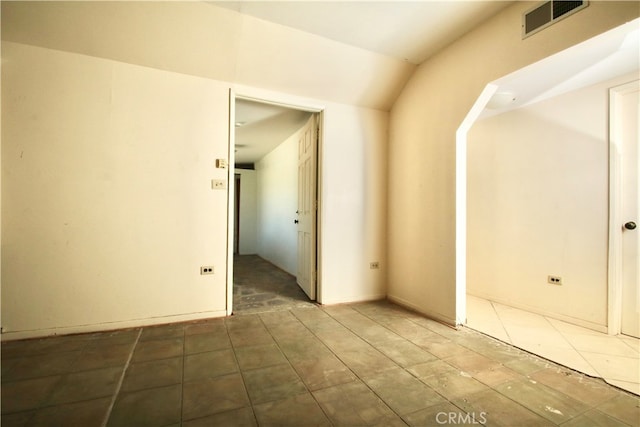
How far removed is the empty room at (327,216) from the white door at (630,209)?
14 millimetres

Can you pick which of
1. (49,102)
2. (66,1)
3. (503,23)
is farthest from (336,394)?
(66,1)

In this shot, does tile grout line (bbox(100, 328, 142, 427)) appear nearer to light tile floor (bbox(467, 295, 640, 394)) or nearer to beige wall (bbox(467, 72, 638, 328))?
light tile floor (bbox(467, 295, 640, 394))

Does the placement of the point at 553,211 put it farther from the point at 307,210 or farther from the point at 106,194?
the point at 106,194

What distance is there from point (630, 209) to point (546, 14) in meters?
1.81

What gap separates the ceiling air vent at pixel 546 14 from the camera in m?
1.75

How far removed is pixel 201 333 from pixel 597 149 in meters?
3.87

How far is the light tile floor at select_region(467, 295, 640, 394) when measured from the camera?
1.83 metres

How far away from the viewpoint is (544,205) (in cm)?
295

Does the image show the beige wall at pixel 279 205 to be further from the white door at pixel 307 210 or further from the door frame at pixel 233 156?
the door frame at pixel 233 156

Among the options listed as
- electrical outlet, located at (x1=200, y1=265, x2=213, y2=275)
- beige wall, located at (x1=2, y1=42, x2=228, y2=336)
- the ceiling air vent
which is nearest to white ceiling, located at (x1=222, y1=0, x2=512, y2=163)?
the ceiling air vent

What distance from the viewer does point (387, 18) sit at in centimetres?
229

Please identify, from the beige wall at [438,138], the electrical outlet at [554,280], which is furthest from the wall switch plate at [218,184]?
the electrical outlet at [554,280]

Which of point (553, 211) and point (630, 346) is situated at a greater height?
point (553, 211)

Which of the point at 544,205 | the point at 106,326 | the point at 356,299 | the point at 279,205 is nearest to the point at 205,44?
the point at 106,326
